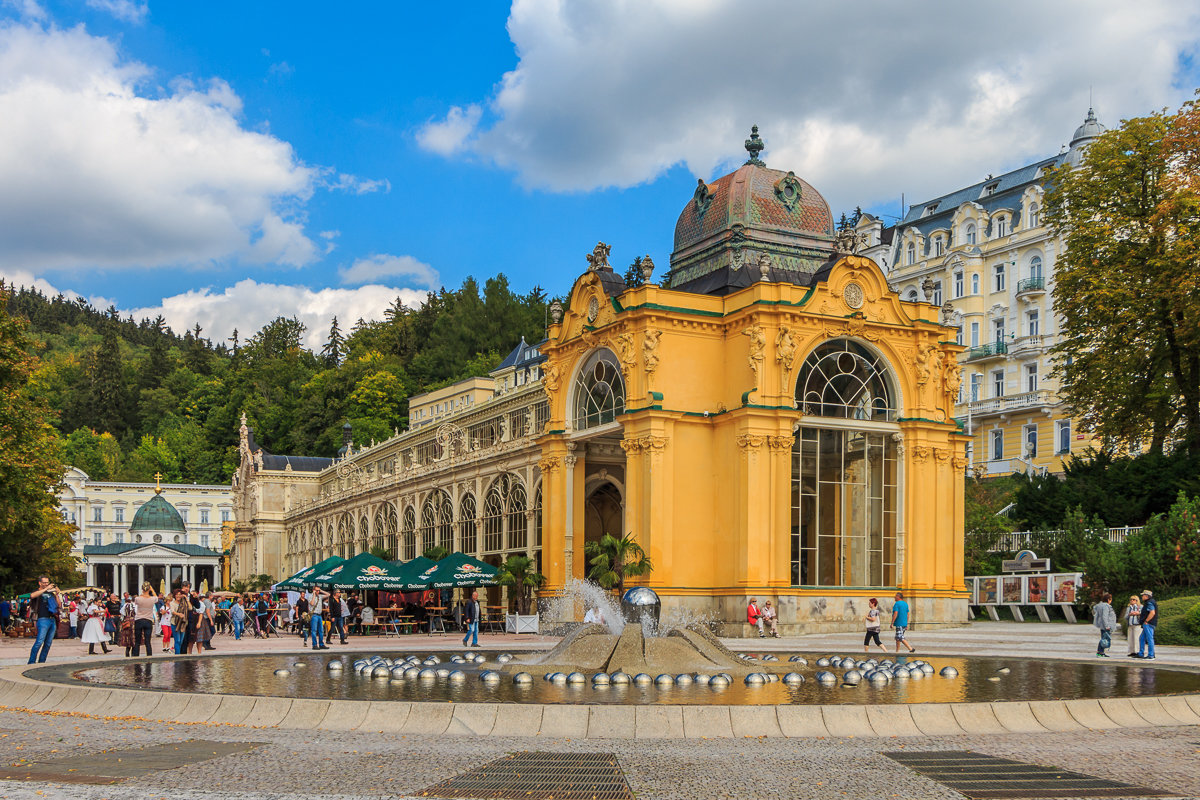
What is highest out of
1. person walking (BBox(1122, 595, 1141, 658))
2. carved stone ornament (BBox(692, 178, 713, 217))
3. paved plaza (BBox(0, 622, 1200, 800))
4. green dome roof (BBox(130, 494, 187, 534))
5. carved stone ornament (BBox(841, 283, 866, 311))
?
carved stone ornament (BBox(692, 178, 713, 217))

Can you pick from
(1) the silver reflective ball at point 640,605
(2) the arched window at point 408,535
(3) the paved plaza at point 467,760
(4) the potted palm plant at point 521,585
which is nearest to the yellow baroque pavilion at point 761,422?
(4) the potted palm plant at point 521,585

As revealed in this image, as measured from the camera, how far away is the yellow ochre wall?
3906 cm

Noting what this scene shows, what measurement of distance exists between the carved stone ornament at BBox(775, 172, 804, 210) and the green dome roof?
349 feet

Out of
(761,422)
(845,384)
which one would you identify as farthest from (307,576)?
(845,384)

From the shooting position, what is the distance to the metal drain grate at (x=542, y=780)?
10797 millimetres

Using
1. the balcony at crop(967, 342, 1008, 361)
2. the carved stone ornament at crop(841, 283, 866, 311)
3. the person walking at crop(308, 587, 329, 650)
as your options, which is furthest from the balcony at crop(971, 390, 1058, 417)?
the person walking at crop(308, 587, 329, 650)

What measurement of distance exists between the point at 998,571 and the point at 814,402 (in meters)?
13.4

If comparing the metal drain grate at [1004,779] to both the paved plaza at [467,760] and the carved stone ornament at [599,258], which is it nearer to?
the paved plaza at [467,760]

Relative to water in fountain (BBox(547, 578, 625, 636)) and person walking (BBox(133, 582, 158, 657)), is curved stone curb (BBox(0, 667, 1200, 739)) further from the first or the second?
water in fountain (BBox(547, 578, 625, 636))

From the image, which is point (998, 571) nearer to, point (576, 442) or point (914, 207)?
point (576, 442)

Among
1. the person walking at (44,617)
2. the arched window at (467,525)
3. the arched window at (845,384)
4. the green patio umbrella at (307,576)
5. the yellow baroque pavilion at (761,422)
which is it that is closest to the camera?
the person walking at (44,617)

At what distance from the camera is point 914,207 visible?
294 ft

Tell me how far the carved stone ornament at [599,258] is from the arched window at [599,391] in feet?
10.4

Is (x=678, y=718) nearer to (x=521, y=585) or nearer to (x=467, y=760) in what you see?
(x=467, y=760)
